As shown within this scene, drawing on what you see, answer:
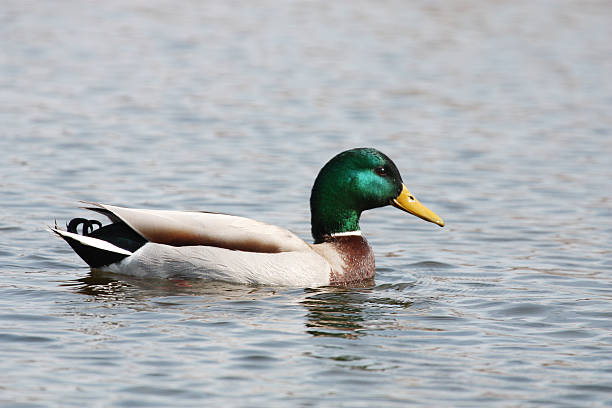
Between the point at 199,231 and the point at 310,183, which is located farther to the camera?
the point at 310,183

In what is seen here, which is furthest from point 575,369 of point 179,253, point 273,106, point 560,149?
point 273,106

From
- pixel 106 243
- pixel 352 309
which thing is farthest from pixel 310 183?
pixel 352 309

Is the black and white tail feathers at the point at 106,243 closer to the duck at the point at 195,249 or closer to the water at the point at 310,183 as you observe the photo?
the duck at the point at 195,249

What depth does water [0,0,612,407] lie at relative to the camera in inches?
269

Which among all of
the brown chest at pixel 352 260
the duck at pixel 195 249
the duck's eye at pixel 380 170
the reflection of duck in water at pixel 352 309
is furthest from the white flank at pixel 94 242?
the duck's eye at pixel 380 170

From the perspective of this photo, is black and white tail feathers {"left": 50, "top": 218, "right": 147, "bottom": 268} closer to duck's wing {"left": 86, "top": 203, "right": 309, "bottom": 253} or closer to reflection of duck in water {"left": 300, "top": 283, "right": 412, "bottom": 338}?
duck's wing {"left": 86, "top": 203, "right": 309, "bottom": 253}

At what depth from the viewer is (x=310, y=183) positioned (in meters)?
12.8

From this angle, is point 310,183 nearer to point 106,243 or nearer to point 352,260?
point 352,260

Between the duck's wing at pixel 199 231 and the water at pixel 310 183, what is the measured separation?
34 cm

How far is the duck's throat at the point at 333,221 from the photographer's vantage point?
9672 mm

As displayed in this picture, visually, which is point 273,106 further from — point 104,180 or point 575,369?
point 575,369

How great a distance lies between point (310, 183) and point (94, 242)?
4328 mm

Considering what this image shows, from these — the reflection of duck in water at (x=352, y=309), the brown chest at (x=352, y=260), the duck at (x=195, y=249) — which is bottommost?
the reflection of duck in water at (x=352, y=309)

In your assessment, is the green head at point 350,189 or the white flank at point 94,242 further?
the green head at point 350,189
